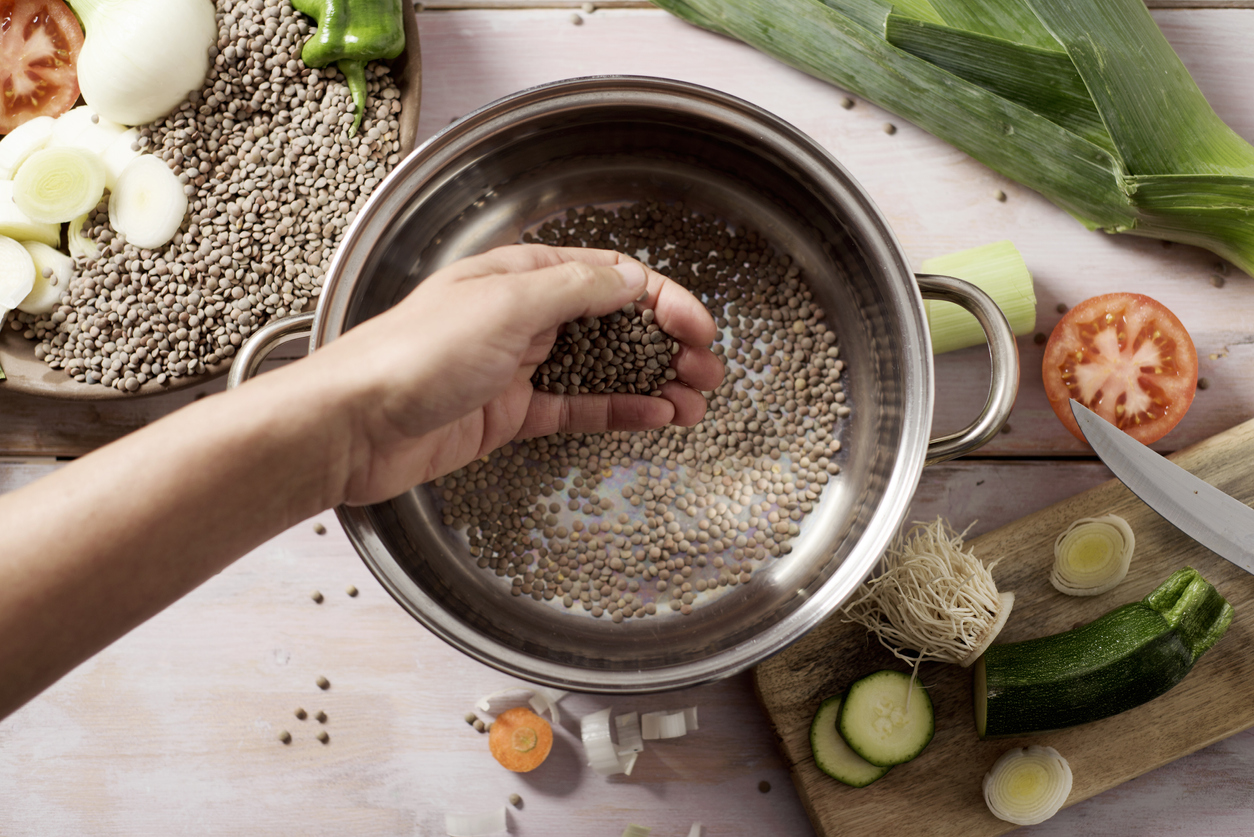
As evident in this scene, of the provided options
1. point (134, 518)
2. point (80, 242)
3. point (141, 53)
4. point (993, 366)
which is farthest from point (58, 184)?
point (993, 366)

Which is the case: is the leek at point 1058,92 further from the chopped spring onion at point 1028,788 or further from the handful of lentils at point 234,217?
the chopped spring onion at point 1028,788

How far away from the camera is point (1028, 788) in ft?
4.01

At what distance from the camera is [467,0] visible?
4.55 feet

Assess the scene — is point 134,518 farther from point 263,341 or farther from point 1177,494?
point 1177,494

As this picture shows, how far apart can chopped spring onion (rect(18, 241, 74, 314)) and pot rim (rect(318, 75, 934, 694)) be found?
0.55 meters

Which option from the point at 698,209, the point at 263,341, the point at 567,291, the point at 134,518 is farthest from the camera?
the point at 698,209

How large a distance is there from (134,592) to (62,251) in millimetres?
835

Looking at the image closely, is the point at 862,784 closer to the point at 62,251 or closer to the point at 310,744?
the point at 310,744

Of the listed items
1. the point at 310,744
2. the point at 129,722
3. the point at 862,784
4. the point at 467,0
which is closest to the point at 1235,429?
the point at 862,784

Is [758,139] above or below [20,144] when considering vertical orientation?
above

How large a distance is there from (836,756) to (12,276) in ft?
5.03

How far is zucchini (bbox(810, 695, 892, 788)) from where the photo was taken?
1221mm

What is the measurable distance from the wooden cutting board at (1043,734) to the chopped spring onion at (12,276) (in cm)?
135

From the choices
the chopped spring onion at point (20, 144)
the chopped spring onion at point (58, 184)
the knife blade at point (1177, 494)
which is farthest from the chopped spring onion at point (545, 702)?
the chopped spring onion at point (20, 144)
